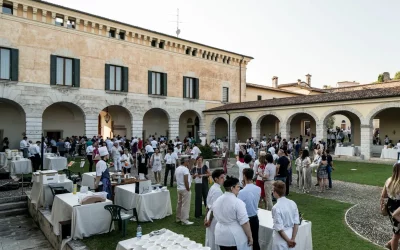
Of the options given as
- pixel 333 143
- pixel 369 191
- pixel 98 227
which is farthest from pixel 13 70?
pixel 333 143

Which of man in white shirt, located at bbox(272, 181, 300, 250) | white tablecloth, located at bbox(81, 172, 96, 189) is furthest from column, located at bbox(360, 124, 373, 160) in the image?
man in white shirt, located at bbox(272, 181, 300, 250)

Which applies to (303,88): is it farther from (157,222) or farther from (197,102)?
(157,222)

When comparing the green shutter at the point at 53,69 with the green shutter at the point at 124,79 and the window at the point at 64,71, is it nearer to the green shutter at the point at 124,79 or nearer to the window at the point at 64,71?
the window at the point at 64,71

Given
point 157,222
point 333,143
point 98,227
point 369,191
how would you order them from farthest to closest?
point 333,143
point 369,191
point 157,222
point 98,227

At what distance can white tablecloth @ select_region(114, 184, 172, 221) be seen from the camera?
24.1ft

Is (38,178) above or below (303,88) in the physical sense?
below

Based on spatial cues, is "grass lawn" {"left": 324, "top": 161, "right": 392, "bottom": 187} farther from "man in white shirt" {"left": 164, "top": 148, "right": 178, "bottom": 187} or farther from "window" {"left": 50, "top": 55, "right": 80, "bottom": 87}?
"window" {"left": 50, "top": 55, "right": 80, "bottom": 87}

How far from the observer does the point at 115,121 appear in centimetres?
2508

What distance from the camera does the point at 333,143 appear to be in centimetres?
2675

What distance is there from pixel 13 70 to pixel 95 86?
5372mm

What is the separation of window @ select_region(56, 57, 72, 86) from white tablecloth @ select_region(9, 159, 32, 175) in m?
8.22

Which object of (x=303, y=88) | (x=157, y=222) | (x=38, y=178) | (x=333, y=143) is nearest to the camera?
(x=157, y=222)

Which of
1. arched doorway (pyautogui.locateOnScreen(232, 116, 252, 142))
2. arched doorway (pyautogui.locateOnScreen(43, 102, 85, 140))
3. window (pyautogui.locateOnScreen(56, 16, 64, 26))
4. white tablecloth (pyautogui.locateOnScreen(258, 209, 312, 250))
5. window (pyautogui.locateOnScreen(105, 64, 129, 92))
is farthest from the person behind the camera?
arched doorway (pyautogui.locateOnScreen(232, 116, 252, 142))

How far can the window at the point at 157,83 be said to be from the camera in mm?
24781
